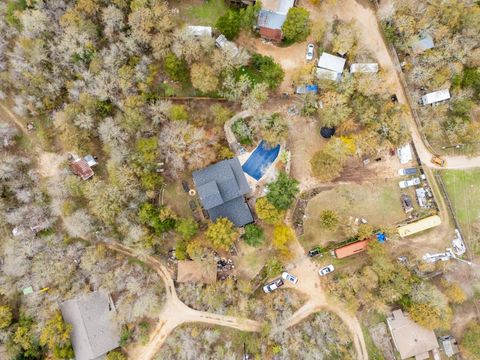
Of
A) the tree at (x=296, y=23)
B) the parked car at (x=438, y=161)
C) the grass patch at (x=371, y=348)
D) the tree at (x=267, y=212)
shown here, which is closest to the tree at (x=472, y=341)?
the grass patch at (x=371, y=348)

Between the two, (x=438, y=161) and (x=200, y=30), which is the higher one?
(x=200, y=30)

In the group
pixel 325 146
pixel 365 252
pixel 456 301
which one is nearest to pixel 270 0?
pixel 325 146

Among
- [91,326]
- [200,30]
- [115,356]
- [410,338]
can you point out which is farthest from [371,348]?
[200,30]

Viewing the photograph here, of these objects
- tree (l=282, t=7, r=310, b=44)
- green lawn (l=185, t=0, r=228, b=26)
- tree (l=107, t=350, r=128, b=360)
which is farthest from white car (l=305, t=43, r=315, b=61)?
tree (l=107, t=350, r=128, b=360)

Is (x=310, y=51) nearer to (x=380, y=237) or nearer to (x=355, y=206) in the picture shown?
(x=355, y=206)

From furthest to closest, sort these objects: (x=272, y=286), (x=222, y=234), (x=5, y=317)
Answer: (x=272, y=286)
(x=5, y=317)
(x=222, y=234)

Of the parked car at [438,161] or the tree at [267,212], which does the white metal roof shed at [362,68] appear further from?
the tree at [267,212]
